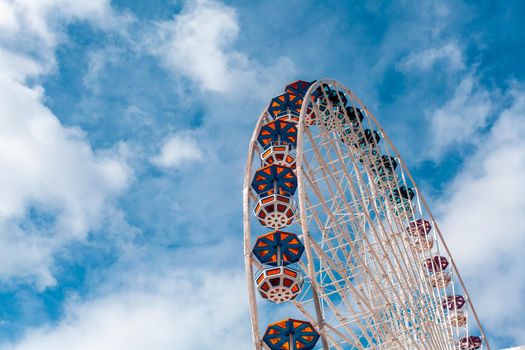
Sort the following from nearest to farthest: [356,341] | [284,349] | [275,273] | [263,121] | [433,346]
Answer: [284,349]
[275,273]
[356,341]
[433,346]
[263,121]

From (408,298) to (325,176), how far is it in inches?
241

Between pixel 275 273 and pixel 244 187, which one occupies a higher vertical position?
pixel 244 187

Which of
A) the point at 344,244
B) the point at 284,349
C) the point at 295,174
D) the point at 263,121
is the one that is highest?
the point at 263,121

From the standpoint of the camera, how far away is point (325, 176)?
24.0 m

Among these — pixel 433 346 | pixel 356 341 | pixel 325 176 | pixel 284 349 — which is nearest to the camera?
pixel 284 349

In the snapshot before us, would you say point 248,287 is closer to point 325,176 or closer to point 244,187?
point 244,187

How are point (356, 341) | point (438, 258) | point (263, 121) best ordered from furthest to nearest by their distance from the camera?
point (438, 258) < point (263, 121) < point (356, 341)

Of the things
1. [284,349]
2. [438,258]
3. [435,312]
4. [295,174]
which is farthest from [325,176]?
[438,258]

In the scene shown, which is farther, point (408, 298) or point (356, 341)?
point (408, 298)

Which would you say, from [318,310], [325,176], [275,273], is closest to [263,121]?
[325,176]

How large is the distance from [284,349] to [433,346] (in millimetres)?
8591

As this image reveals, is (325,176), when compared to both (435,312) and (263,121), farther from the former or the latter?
(435,312)

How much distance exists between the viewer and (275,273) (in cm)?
1844

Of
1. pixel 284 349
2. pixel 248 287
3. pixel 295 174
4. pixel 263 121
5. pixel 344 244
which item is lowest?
Result: pixel 284 349
